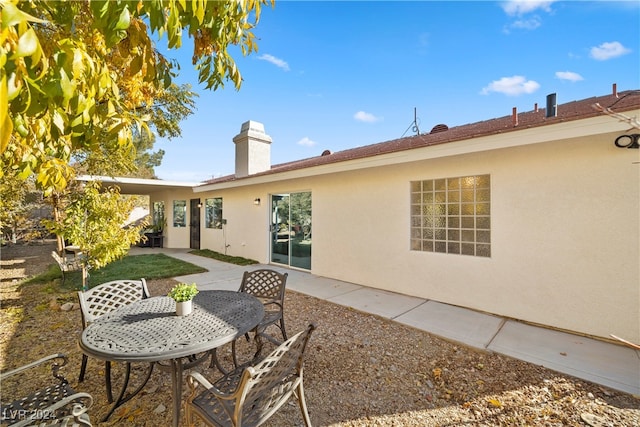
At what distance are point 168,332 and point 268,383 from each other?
1.03m

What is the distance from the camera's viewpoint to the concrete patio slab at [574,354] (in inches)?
120

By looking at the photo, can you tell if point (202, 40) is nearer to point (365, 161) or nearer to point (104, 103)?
point (104, 103)

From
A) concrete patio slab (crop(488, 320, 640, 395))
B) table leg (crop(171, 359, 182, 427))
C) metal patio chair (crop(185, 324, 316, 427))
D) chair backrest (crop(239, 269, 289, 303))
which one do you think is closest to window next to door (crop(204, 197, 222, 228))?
chair backrest (crop(239, 269, 289, 303))

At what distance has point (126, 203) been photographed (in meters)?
5.86

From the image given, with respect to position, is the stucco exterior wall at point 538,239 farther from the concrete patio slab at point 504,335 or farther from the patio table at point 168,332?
the patio table at point 168,332

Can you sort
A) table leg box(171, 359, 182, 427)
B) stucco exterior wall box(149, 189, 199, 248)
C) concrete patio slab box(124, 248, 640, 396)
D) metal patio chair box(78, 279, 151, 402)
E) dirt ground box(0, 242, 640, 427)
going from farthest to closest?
stucco exterior wall box(149, 189, 199, 248) < concrete patio slab box(124, 248, 640, 396) < metal patio chair box(78, 279, 151, 402) < dirt ground box(0, 242, 640, 427) < table leg box(171, 359, 182, 427)

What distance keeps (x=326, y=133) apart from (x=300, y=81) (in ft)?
11.0

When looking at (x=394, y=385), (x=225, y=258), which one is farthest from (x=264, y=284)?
(x=225, y=258)

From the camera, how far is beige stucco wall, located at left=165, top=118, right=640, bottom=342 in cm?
383

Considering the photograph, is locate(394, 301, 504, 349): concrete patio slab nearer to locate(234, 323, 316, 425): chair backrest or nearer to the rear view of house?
the rear view of house

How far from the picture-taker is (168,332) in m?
2.30

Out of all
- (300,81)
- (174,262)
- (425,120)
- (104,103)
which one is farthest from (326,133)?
(104,103)

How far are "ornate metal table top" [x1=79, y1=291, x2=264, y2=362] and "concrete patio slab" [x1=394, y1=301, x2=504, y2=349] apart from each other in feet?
9.72

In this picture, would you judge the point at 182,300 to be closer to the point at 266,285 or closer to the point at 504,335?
the point at 266,285
